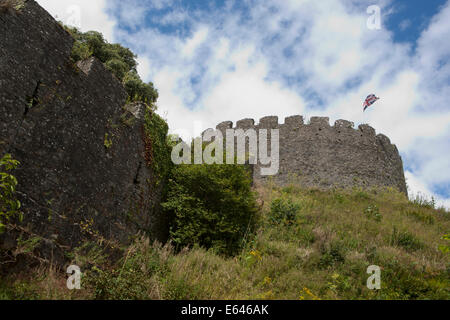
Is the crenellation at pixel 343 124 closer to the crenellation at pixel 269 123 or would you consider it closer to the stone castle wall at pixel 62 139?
the crenellation at pixel 269 123

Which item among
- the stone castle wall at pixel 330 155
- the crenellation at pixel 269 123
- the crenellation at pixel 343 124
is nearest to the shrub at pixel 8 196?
the stone castle wall at pixel 330 155

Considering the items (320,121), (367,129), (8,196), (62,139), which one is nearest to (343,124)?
(320,121)

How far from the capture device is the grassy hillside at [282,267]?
6.02m

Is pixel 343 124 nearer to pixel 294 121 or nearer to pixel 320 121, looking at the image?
pixel 320 121

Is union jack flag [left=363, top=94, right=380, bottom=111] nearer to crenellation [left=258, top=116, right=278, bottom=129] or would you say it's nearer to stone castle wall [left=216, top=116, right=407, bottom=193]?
stone castle wall [left=216, top=116, right=407, bottom=193]

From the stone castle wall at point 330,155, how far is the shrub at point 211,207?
760cm

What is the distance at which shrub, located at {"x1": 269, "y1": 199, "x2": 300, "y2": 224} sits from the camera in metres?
11.6

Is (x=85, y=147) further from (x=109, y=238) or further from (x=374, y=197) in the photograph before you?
(x=374, y=197)

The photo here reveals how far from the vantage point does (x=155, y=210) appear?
9.74 metres

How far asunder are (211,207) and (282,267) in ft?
9.21

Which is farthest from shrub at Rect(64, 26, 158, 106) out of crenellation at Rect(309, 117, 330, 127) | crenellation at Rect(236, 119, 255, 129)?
crenellation at Rect(309, 117, 330, 127)

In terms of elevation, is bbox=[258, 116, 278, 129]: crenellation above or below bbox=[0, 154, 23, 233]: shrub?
above

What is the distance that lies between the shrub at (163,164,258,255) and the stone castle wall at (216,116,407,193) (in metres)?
7.60
